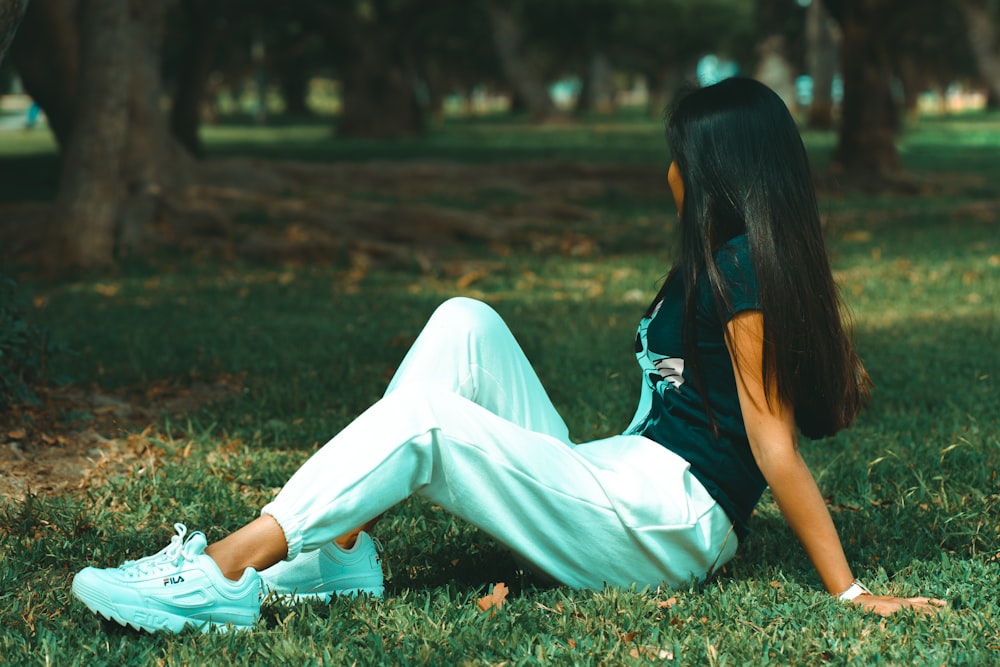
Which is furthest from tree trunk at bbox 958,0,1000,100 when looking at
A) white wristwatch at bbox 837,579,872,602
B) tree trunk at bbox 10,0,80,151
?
white wristwatch at bbox 837,579,872,602

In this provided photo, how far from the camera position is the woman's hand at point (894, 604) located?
2.92 m

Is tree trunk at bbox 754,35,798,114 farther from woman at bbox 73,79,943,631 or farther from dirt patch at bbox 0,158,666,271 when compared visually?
woman at bbox 73,79,943,631

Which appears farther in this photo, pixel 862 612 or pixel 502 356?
pixel 502 356

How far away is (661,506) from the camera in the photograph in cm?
288

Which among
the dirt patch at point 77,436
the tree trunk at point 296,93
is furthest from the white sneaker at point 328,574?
the tree trunk at point 296,93

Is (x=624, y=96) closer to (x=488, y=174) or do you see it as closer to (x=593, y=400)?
(x=488, y=174)

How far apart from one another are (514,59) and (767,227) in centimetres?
3323

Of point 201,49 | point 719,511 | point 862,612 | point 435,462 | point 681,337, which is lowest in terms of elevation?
point 862,612

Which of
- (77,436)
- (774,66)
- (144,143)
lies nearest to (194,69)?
(144,143)

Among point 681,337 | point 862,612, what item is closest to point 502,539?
point 681,337

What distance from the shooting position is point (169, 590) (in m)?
2.67

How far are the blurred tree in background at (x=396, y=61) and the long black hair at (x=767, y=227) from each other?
0.50 meters

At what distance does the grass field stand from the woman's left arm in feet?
0.82

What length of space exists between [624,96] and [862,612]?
102347 mm
